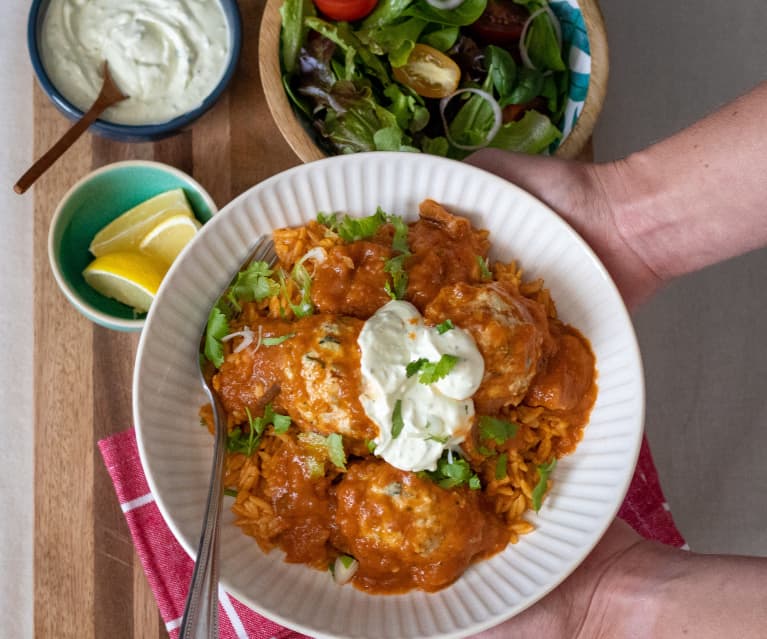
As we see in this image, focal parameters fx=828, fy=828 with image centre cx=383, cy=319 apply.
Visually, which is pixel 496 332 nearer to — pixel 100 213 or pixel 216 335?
pixel 216 335

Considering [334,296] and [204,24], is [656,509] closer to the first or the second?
[334,296]

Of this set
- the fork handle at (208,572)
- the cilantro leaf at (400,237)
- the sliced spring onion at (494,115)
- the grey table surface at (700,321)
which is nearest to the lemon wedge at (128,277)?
the fork handle at (208,572)

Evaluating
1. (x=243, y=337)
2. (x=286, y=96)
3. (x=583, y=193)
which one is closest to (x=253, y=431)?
(x=243, y=337)

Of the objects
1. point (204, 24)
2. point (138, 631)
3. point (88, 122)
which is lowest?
point (138, 631)

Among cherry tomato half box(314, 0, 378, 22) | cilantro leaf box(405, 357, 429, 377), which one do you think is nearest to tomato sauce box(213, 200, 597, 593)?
cilantro leaf box(405, 357, 429, 377)

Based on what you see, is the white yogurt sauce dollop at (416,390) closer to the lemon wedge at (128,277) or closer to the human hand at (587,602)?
the human hand at (587,602)

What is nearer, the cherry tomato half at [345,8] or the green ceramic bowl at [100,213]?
the green ceramic bowl at [100,213]

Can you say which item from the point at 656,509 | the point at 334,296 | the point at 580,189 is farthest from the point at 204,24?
the point at 656,509
